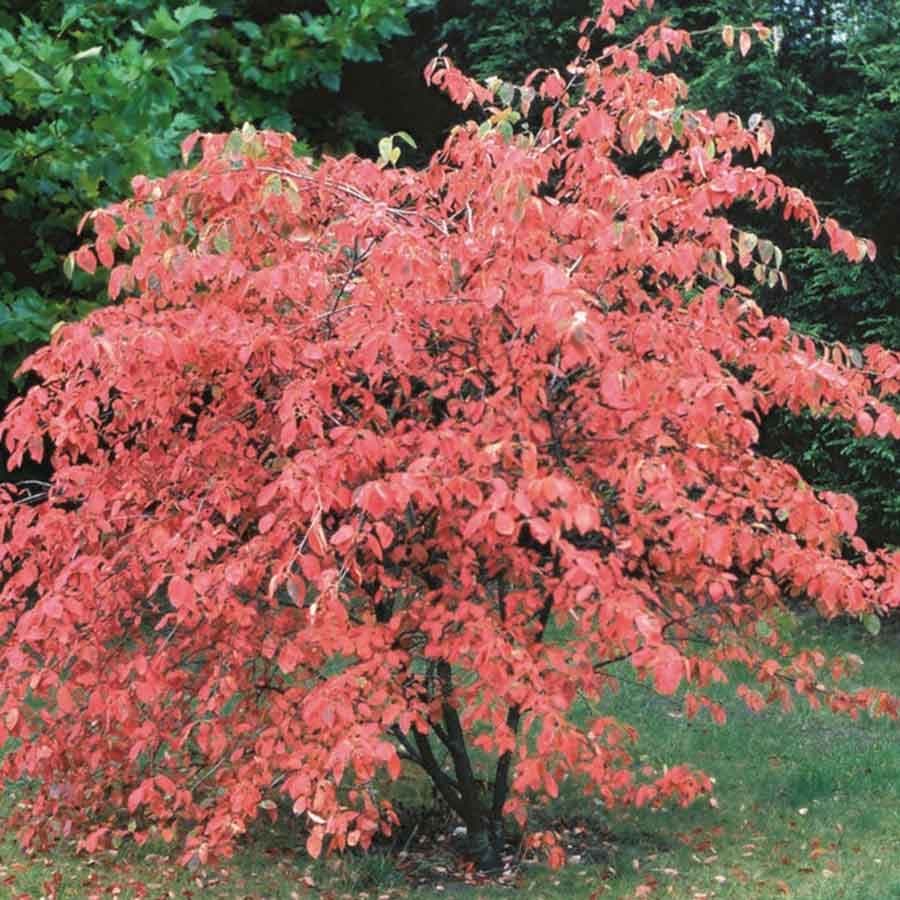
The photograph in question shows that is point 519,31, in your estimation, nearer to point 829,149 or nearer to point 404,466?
point 829,149

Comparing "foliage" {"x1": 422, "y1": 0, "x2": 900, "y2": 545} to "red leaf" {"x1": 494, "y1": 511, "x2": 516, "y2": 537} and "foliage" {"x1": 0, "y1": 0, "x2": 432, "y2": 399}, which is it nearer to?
"foliage" {"x1": 0, "y1": 0, "x2": 432, "y2": 399}

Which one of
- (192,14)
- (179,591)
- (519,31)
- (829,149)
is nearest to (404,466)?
(179,591)

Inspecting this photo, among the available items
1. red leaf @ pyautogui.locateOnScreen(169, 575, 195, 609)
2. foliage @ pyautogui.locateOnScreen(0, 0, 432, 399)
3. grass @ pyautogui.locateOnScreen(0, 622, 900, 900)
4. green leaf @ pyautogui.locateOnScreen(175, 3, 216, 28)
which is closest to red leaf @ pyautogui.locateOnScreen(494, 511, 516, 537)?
red leaf @ pyautogui.locateOnScreen(169, 575, 195, 609)

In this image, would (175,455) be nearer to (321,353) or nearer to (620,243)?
(321,353)

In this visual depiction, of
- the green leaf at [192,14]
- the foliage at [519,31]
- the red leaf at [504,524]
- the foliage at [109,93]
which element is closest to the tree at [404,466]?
the red leaf at [504,524]

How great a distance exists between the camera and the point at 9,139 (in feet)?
23.0

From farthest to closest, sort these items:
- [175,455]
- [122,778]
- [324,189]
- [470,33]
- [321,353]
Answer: [470,33]
[122,778]
[175,455]
[324,189]
[321,353]

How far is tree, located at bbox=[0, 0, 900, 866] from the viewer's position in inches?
135

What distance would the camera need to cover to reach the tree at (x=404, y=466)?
135 inches

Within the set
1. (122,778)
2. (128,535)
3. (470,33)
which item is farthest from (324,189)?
(470,33)

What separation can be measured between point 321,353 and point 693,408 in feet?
3.19

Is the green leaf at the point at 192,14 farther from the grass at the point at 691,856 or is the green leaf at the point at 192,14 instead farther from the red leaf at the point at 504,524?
the red leaf at the point at 504,524

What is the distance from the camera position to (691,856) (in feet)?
14.8

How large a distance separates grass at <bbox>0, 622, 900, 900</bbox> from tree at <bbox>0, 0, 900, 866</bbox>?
0.24 meters
